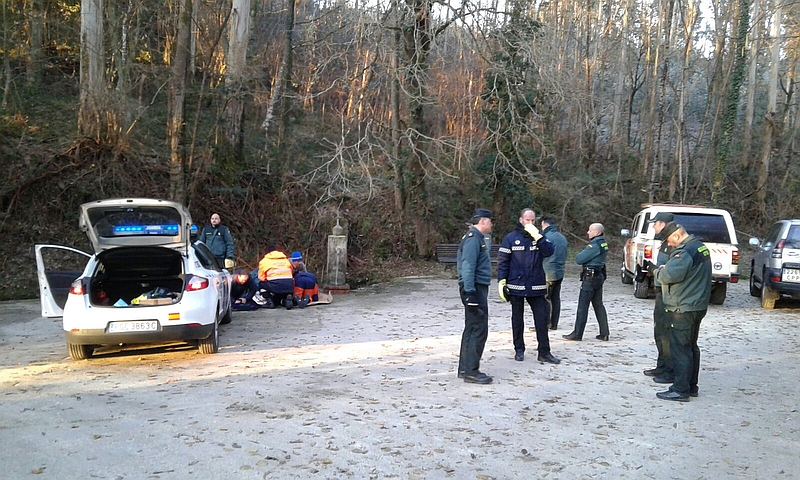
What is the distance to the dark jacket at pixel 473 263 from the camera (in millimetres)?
6930

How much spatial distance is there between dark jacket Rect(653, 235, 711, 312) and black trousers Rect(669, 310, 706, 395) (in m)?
0.09

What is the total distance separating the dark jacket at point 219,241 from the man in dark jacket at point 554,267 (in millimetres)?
6799

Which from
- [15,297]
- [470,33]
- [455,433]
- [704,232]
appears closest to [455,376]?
[455,433]

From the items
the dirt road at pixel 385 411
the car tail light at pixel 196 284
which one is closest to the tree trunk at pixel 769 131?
the dirt road at pixel 385 411

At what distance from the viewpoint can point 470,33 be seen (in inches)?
606

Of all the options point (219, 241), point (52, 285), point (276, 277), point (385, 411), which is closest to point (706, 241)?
point (276, 277)

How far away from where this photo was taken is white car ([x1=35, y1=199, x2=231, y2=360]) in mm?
7672

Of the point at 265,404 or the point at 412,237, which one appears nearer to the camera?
the point at 265,404

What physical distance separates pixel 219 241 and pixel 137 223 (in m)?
4.57

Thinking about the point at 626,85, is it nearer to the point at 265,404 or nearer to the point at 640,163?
the point at 640,163

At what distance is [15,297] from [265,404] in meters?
11.2

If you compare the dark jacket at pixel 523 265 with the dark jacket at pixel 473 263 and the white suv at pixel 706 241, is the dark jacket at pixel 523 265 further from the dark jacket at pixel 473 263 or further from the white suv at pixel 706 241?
the white suv at pixel 706 241

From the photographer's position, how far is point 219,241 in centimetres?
1342

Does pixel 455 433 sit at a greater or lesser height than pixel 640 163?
lesser
